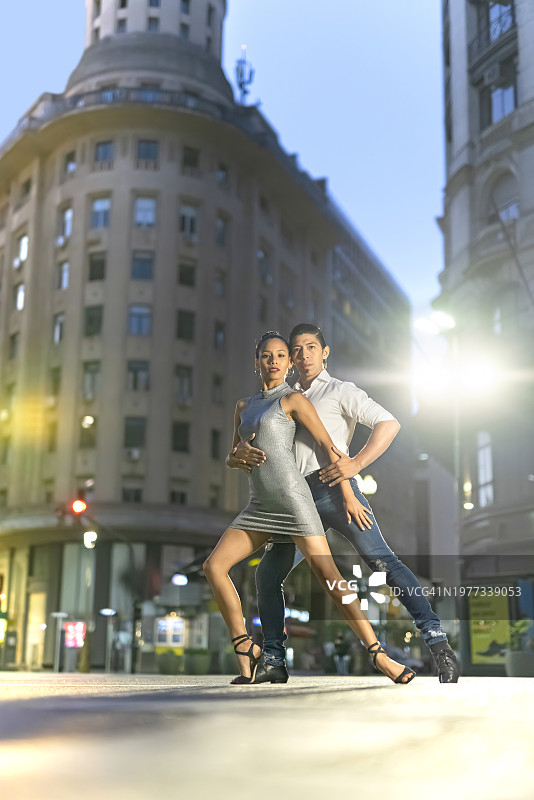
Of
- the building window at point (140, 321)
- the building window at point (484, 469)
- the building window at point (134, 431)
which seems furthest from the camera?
the building window at point (140, 321)

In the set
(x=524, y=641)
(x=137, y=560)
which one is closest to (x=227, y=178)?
(x=137, y=560)

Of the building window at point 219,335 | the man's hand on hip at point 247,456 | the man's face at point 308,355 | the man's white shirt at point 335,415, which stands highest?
the building window at point 219,335

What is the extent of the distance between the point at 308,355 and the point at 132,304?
1661 inches

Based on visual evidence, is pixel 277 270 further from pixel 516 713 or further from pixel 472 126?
pixel 516 713

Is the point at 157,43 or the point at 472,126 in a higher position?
the point at 157,43

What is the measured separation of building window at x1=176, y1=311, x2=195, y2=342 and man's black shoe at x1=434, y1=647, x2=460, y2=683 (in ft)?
139

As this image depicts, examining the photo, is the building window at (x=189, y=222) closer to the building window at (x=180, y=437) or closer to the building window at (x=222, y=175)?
the building window at (x=222, y=175)

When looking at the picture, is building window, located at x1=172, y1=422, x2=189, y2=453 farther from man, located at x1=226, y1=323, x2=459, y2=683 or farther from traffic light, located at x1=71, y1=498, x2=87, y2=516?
man, located at x1=226, y1=323, x2=459, y2=683

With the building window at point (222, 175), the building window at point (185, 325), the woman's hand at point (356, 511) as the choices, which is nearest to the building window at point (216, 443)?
the building window at point (185, 325)

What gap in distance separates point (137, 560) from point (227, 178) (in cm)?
2051

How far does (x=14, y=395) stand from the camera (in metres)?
48.1

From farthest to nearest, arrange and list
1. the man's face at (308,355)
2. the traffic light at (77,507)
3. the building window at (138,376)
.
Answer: the building window at (138,376) < the traffic light at (77,507) < the man's face at (308,355)

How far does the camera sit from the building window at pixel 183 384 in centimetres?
4456

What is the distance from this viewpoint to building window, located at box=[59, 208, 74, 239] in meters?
48.0
